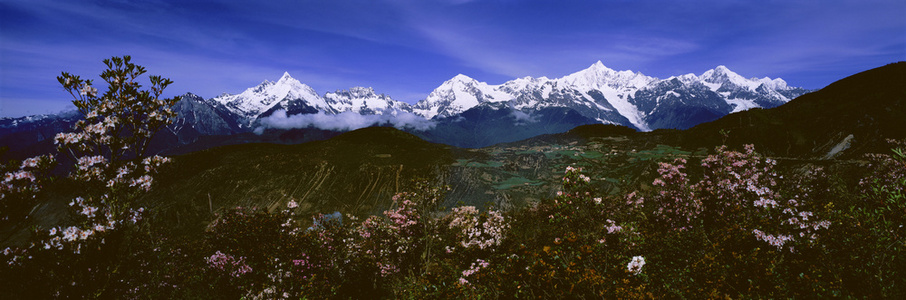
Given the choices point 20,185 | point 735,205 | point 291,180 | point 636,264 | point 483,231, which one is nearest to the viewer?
point 20,185

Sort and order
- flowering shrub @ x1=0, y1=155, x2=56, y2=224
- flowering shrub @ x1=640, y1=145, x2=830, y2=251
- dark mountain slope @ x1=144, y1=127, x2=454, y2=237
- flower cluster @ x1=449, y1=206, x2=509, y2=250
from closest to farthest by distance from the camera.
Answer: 1. flowering shrub @ x1=0, y1=155, x2=56, y2=224
2. flowering shrub @ x1=640, y1=145, x2=830, y2=251
3. flower cluster @ x1=449, y1=206, x2=509, y2=250
4. dark mountain slope @ x1=144, y1=127, x2=454, y2=237

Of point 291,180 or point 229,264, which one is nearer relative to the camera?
point 229,264

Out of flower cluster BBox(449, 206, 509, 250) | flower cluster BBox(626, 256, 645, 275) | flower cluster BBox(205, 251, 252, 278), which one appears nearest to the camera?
flower cluster BBox(626, 256, 645, 275)

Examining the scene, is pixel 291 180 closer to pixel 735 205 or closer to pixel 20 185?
pixel 20 185

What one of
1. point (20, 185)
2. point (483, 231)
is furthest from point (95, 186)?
point (483, 231)

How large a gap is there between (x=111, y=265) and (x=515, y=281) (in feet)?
33.8

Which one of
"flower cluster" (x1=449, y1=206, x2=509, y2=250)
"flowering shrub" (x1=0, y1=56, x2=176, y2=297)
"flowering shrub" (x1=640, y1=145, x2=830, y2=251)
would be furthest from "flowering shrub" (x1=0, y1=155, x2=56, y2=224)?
"flowering shrub" (x1=640, y1=145, x2=830, y2=251)

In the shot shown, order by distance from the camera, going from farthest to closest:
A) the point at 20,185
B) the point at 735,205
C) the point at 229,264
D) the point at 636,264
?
the point at 229,264 < the point at 735,205 < the point at 636,264 < the point at 20,185

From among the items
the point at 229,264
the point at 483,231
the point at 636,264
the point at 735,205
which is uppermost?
the point at 735,205

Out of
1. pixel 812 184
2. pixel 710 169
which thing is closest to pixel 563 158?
pixel 812 184

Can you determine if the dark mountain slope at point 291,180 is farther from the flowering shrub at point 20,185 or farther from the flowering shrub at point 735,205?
the flowering shrub at point 20,185

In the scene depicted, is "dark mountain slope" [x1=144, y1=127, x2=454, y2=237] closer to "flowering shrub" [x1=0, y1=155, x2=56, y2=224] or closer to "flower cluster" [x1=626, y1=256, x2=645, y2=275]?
"flowering shrub" [x1=0, y1=155, x2=56, y2=224]

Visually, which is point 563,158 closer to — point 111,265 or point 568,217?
point 568,217

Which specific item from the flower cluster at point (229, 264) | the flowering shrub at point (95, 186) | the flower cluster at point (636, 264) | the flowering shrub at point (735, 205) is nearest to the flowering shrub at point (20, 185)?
the flowering shrub at point (95, 186)
